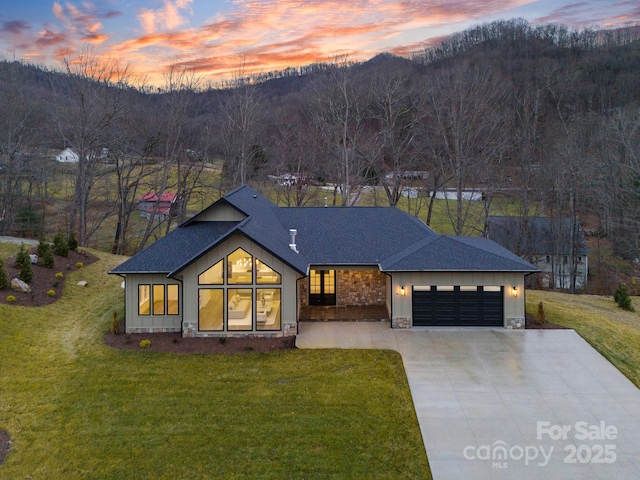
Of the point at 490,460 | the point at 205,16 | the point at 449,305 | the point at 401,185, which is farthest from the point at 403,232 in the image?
the point at 205,16

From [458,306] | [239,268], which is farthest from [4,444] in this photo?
[458,306]

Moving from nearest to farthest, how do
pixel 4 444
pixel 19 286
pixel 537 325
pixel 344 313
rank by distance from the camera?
pixel 4 444, pixel 537 325, pixel 344 313, pixel 19 286

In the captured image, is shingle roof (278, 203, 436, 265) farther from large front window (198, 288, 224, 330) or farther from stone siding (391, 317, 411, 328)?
large front window (198, 288, 224, 330)

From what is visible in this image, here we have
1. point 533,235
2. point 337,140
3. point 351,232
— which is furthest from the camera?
point 337,140

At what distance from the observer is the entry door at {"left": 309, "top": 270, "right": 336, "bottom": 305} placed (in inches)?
734

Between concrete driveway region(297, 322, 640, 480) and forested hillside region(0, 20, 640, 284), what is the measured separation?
1659 cm

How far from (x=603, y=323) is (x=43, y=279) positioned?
24276 millimetres

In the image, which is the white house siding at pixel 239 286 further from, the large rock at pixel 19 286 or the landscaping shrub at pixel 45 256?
the landscaping shrub at pixel 45 256

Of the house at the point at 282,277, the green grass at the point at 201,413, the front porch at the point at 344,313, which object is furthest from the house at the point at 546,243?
the green grass at the point at 201,413

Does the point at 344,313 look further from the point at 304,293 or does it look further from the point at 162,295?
the point at 162,295

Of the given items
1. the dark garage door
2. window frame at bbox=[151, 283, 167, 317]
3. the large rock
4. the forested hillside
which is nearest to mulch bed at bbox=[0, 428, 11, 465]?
window frame at bbox=[151, 283, 167, 317]

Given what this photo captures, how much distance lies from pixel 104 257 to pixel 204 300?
536 inches

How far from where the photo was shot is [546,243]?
32969 millimetres

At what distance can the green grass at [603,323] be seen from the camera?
13836 mm
